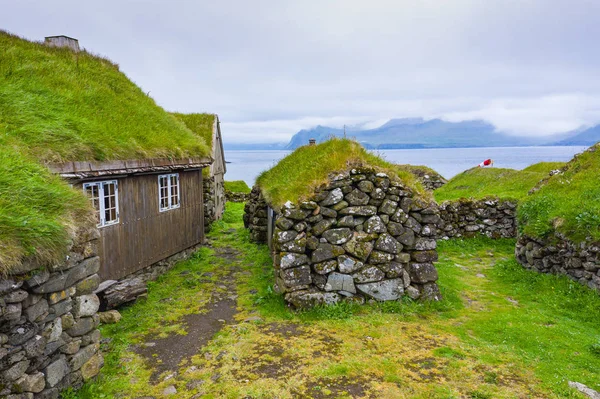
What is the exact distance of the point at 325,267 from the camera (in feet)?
33.2

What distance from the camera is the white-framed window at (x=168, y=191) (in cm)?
1381

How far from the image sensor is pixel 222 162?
30.0 m

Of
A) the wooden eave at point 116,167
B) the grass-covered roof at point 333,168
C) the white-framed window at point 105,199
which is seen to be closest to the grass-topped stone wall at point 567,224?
the grass-covered roof at point 333,168

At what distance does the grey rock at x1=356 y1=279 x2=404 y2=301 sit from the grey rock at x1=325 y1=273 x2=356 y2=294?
1.02 ft

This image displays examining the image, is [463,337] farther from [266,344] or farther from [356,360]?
[266,344]

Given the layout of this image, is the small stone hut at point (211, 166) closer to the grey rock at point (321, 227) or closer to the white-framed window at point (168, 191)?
the white-framed window at point (168, 191)

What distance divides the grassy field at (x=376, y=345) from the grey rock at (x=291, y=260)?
1.20 metres

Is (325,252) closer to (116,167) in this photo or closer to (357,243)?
(357,243)

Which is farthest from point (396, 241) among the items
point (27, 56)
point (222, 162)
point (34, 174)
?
point (222, 162)

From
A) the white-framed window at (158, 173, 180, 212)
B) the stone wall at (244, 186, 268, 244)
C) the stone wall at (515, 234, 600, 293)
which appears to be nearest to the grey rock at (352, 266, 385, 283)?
the stone wall at (515, 234, 600, 293)

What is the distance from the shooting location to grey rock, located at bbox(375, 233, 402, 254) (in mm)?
10344

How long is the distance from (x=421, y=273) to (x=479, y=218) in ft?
28.0

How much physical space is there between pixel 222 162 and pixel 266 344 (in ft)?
75.1

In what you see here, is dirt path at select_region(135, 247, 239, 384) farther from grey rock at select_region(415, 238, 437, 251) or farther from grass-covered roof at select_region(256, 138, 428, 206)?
grey rock at select_region(415, 238, 437, 251)
